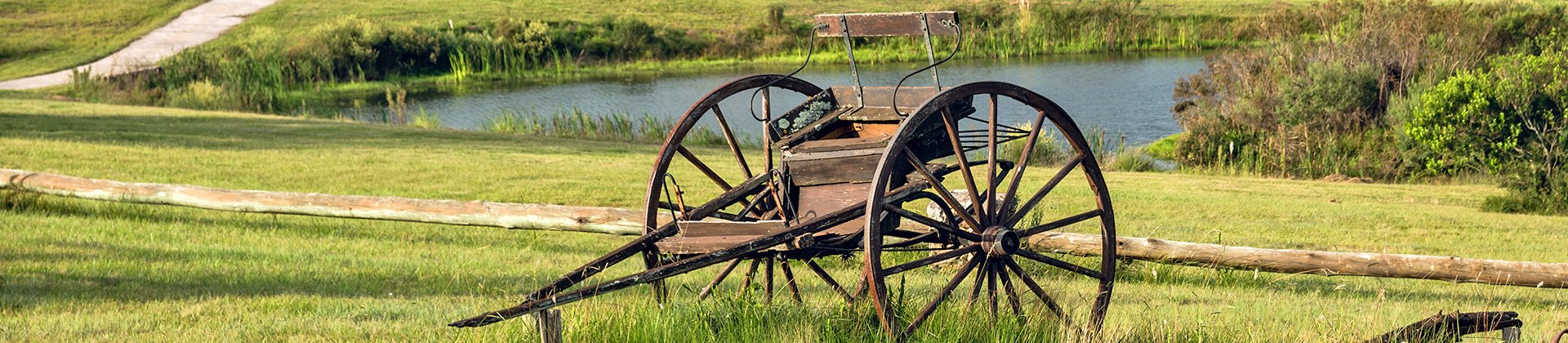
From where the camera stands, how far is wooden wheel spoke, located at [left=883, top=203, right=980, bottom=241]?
20.3ft

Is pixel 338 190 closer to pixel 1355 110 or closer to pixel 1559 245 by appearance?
pixel 1559 245

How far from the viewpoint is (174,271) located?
9.45 m

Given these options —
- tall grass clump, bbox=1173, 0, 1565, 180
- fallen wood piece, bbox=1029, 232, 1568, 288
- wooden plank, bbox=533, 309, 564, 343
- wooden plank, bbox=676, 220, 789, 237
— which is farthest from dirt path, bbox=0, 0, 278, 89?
wooden plank, bbox=533, 309, 564, 343

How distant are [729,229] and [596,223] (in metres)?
4.60

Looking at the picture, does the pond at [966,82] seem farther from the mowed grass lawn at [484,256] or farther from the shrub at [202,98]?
the mowed grass lawn at [484,256]

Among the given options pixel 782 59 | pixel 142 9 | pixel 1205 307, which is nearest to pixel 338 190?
pixel 1205 307

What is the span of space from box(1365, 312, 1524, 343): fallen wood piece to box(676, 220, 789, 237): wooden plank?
285 centimetres

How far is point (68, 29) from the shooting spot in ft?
182

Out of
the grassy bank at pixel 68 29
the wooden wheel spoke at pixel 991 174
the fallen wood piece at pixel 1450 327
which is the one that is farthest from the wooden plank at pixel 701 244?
the grassy bank at pixel 68 29

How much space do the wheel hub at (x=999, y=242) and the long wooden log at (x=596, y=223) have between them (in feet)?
12.4

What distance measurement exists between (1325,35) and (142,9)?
52678 millimetres

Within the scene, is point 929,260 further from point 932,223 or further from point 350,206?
point 350,206

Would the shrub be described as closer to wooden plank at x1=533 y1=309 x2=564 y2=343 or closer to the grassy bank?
the grassy bank

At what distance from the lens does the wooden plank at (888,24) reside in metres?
7.07
